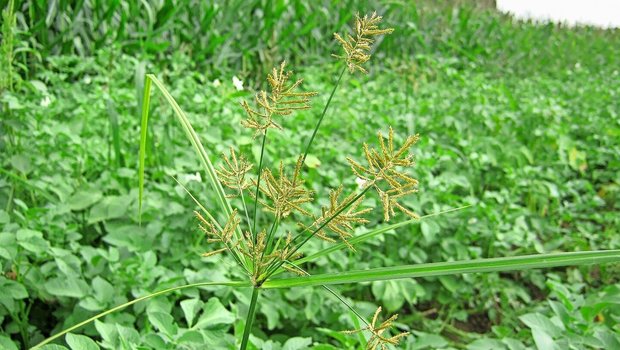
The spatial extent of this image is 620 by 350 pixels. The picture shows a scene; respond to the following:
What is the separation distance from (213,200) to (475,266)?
1.36 meters

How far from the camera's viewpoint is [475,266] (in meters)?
0.77

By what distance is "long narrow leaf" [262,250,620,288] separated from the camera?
0.74 m

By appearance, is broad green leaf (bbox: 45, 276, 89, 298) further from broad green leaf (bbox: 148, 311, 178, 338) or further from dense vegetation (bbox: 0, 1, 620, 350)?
broad green leaf (bbox: 148, 311, 178, 338)

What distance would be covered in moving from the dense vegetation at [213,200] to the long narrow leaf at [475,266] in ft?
1.56

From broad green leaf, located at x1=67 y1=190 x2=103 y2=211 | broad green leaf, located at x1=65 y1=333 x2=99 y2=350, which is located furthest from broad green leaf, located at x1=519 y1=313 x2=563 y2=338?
broad green leaf, located at x1=67 y1=190 x2=103 y2=211

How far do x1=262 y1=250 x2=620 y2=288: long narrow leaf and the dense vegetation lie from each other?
48cm

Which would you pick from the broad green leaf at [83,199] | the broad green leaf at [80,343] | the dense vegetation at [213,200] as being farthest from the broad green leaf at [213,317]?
the broad green leaf at [83,199]

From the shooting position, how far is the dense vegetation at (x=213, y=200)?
150cm

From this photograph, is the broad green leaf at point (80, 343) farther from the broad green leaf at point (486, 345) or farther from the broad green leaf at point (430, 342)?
the broad green leaf at point (486, 345)

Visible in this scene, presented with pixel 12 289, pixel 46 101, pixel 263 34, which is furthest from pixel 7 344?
pixel 263 34

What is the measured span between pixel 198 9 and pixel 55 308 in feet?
11.8

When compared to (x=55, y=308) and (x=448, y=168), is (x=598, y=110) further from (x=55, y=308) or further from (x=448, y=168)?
(x=55, y=308)

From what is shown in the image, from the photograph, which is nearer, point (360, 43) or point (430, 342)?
point (360, 43)

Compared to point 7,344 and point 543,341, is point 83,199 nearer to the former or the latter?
point 7,344
